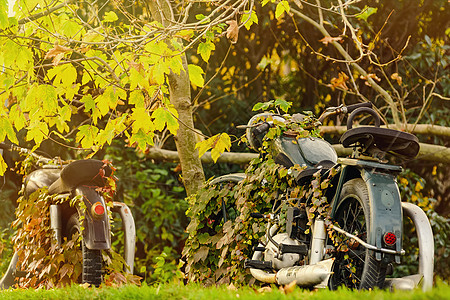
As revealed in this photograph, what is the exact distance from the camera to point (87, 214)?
16.6 feet

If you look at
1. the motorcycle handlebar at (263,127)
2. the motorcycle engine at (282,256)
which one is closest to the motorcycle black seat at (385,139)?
the motorcycle engine at (282,256)

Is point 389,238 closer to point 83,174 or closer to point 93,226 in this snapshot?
point 93,226

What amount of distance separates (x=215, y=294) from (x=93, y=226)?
2.09 meters

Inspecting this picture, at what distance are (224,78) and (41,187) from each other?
4483mm

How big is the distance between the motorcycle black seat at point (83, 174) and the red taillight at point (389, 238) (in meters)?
2.53

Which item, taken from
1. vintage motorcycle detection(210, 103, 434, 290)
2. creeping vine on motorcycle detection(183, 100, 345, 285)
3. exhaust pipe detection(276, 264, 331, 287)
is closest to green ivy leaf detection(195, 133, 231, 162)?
creeping vine on motorcycle detection(183, 100, 345, 285)

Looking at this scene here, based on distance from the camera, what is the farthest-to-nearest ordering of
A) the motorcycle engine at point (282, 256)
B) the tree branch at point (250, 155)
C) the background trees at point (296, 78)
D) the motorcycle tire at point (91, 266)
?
the background trees at point (296, 78) < the tree branch at point (250, 155) < the motorcycle tire at point (91, 266) < the motorcycle engine at point (282, 256)

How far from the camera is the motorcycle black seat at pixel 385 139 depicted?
3639 mm

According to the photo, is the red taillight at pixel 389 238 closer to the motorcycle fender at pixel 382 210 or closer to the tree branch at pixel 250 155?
the motorcycle fender at pixel 382 210

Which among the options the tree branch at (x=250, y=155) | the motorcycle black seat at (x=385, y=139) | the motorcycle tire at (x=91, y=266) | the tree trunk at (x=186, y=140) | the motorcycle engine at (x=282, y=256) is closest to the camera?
the motorcycle black seat at (x=385, y=139)

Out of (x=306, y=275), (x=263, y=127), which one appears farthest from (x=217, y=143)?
(x=306, y=275)

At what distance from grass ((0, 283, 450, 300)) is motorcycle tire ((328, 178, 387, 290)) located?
1.18ft

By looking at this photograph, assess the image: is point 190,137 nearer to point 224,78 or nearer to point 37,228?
point 37,228

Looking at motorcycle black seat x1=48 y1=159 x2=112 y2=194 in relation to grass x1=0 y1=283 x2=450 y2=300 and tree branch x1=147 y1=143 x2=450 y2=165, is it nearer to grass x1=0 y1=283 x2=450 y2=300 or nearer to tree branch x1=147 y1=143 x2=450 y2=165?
grass x1=0 y1=283 x2=450 y2=300
